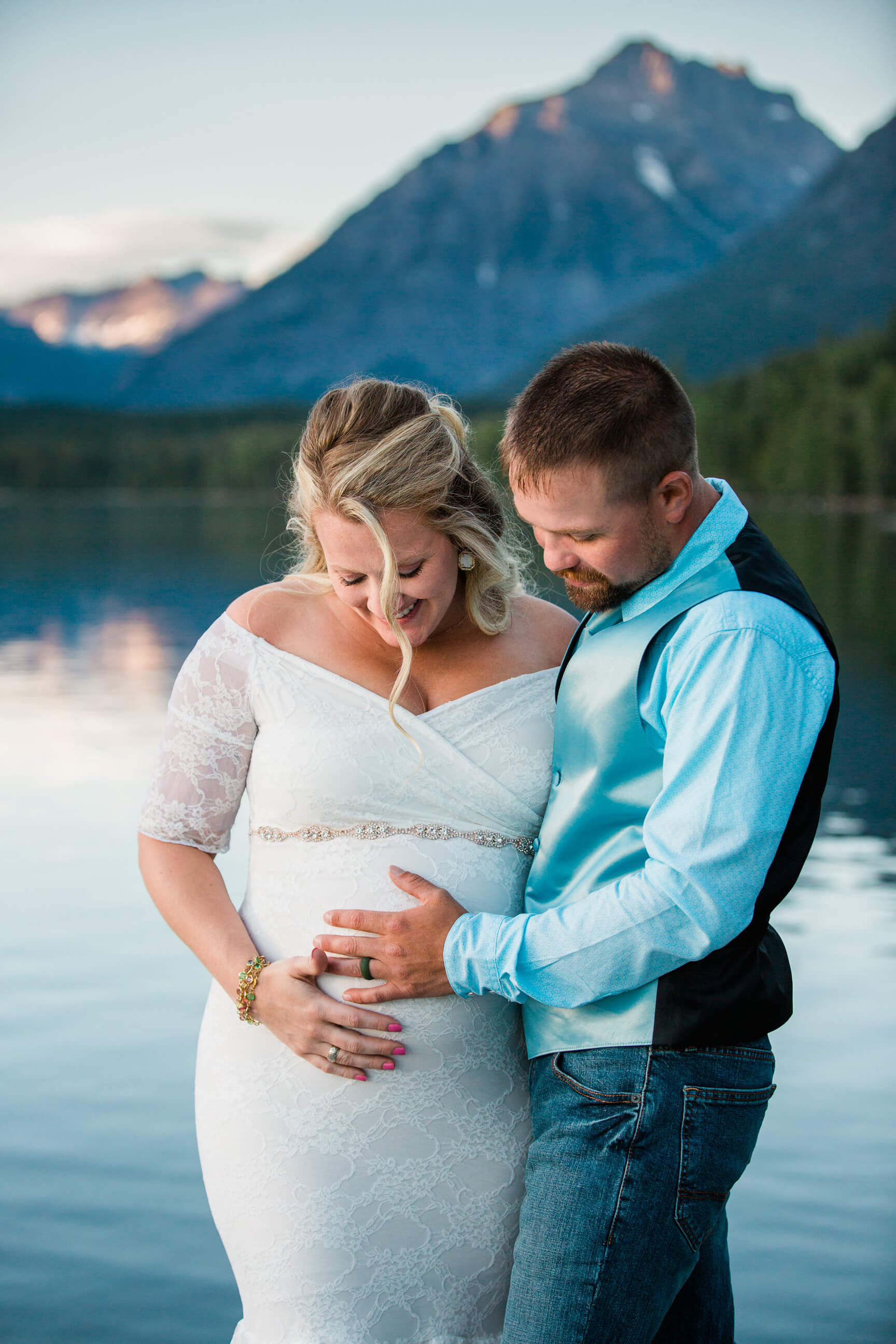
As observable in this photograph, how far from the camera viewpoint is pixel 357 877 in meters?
2.79

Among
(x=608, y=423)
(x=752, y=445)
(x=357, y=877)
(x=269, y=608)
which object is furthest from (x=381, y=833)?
(x=752, y=445)

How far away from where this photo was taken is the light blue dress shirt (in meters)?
2.16

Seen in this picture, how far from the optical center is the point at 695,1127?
2352mm

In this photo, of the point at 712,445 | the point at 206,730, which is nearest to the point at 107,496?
the point at 712,445

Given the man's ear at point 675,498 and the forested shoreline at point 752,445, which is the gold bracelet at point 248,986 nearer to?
the man's ear at point 675,498

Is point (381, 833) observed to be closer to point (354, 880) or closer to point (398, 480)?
point (354, 880)

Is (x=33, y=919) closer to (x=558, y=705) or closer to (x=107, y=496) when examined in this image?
(x=558, y=705)

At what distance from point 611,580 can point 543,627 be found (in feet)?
2.57

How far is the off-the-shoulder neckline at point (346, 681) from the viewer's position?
285 centimetres

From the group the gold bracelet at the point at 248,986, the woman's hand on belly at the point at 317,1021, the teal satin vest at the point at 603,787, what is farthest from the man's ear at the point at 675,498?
the gold bracelet at the point at 248,986

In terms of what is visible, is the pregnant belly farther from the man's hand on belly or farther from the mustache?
the mustache

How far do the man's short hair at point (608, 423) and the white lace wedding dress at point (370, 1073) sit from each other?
2.43ft

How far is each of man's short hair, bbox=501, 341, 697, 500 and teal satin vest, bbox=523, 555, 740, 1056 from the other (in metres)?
0.21

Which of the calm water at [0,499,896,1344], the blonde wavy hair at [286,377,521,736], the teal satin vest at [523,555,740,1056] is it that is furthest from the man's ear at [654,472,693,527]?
the calm water at [0,499,896,1344]
